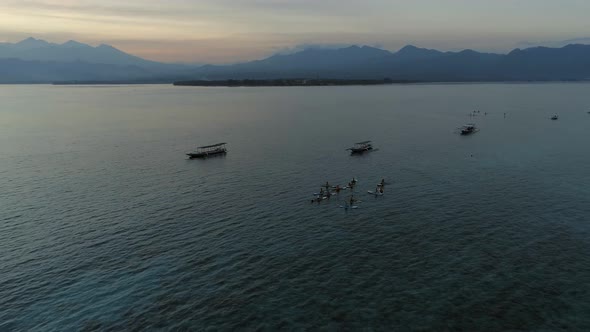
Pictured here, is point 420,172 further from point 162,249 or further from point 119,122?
point 119,122

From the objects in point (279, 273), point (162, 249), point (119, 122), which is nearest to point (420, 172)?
point (279, 273)

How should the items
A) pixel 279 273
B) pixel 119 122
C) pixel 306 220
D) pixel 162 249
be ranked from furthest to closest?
1. pixel 119 122
2. pixel 306 220
3. pixel 162 249
4. pixel 279 273

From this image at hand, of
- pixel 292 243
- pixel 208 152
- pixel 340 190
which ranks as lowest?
pixel 292 243

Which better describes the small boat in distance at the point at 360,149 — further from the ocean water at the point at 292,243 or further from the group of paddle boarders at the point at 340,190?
the group of paddle boarders at the point at 340,190

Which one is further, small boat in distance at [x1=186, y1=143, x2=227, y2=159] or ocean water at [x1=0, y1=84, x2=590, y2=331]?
small boat in distance at [x1=186, y1=143, x2=227, y2=159]

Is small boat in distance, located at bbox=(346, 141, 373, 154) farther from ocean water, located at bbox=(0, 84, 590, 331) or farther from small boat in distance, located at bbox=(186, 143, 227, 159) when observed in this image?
small boat in distance, located at bbox=(186, 143, 227, 159)

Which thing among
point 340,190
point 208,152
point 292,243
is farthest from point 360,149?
point 292,243

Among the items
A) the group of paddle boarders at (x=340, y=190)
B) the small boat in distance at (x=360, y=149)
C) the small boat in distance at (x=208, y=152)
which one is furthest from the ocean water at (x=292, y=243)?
the small boat in distance at (x=360, y=149)

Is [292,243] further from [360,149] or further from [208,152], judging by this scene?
[360,149]

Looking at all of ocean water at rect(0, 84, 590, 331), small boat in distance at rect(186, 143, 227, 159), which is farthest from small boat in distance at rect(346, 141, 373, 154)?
small boat in distance at rect(186, 143, 227, 159)
